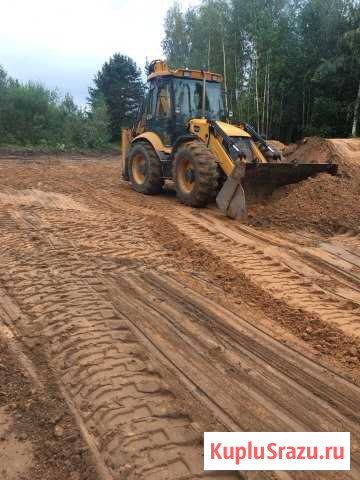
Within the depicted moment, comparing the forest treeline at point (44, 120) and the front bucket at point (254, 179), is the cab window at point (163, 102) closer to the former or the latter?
the front bucket at point (254, 179)

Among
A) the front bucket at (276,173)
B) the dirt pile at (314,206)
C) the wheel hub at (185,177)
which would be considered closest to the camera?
the dirt pile at (314,206)

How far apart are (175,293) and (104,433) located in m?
2.00

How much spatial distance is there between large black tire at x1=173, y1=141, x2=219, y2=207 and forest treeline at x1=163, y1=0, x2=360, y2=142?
15.0 meters

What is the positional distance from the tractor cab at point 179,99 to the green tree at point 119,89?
24860mm

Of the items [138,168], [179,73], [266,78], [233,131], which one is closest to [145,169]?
[138,168]

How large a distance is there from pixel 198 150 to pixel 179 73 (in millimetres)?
2102

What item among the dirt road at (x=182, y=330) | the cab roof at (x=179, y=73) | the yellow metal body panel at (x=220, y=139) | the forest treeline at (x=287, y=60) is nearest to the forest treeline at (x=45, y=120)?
the forest treeline at (x=287, y=60)

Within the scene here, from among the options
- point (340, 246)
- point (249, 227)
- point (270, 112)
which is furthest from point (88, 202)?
point (270, 112)

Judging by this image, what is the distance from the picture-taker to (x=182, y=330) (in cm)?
369

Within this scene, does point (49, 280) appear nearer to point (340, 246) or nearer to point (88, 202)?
point (340, 246)

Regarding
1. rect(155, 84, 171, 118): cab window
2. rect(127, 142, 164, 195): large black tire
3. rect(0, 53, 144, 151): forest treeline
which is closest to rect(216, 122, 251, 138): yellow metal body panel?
rect(155, 84, 171, 118): cab window

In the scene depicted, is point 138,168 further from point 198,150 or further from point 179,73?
point 198,150

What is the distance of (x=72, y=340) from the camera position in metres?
3.54

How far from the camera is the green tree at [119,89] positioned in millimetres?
34875
